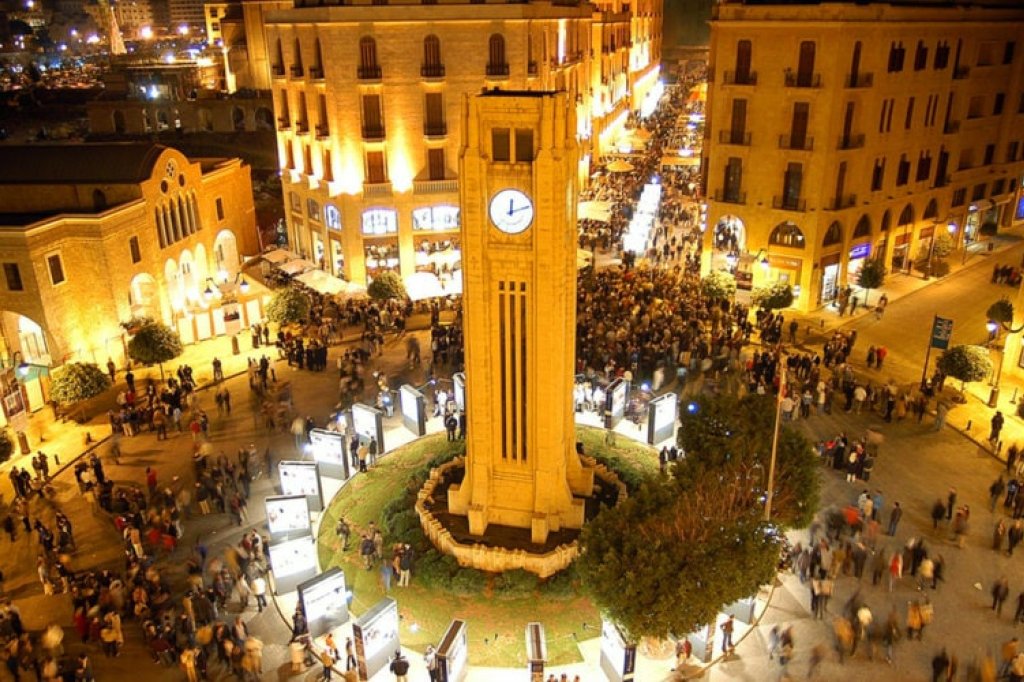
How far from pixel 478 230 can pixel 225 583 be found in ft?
42.1

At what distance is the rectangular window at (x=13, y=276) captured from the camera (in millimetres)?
35969

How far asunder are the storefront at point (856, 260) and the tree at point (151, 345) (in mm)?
37231

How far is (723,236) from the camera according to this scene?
55.4 metres

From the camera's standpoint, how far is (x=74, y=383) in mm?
33875

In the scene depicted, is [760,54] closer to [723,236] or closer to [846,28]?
[846,28]

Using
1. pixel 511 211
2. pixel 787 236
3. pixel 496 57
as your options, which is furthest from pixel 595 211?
pixel 511 211

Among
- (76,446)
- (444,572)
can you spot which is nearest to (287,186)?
(76,446)

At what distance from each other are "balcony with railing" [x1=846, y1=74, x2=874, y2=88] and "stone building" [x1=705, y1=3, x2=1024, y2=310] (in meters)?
0.06

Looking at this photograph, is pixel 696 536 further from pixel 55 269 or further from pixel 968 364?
pixel 55 269

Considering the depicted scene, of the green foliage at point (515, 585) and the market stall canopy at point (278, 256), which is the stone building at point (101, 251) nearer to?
the market stall canopy at point (278, 256)

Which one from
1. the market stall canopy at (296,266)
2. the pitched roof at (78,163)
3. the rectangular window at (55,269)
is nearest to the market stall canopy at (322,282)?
the market stall canopy at (296,266)

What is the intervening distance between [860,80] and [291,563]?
38247mm

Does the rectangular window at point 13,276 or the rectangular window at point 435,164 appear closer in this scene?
the rectangular window at point 13,276

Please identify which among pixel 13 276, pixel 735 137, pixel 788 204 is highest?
pixel 735 137
